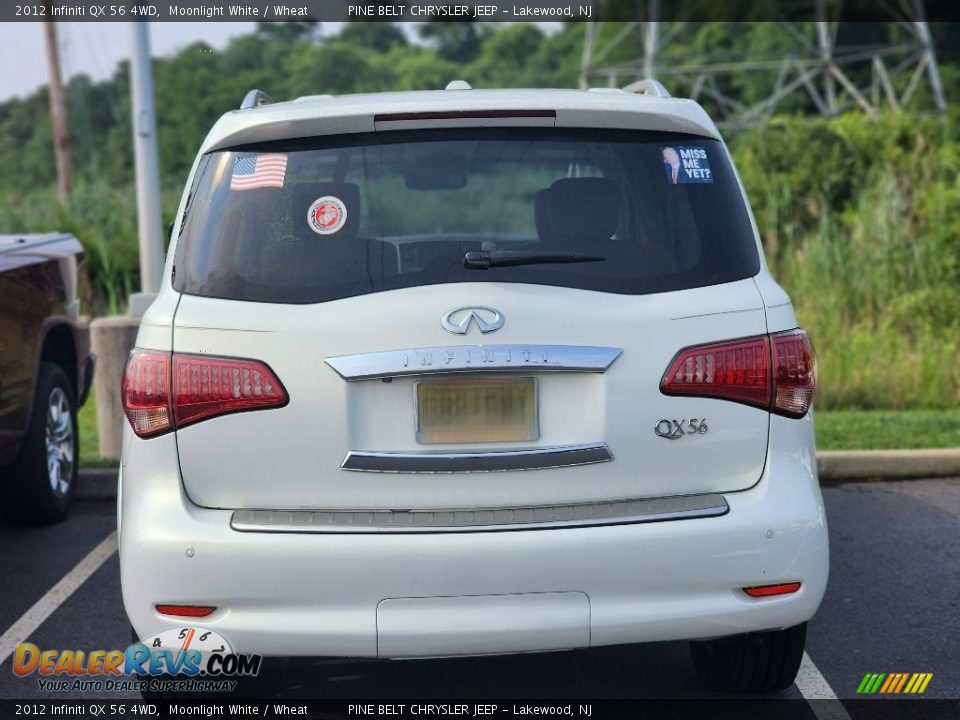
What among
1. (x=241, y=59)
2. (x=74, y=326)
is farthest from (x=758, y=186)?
(x=241, y=59)

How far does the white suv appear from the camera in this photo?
339 cm

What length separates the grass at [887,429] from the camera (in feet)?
25.8

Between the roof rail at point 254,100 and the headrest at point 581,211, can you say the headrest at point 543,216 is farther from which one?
the roof rail at point 254,100

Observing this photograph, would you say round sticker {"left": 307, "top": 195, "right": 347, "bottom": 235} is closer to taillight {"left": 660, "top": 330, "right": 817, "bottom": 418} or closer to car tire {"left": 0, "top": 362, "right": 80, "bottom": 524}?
taillight {"left": 660, "top": 330, "right": 817, "bottom": 418}

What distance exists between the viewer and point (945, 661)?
4539 millimetres

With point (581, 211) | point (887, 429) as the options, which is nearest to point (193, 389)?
point (581, 211)

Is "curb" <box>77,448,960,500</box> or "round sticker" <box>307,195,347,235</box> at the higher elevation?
"round sticker" <box>307,195,347,235</box>


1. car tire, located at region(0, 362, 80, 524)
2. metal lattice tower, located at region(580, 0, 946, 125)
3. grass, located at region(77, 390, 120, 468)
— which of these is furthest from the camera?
metal lattice tower, located at region(580, 0, 946, 125)

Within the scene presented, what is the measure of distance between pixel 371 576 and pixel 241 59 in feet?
218

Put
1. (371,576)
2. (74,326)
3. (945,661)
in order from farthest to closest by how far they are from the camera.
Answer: (74,326) → (945,661) → (371,576)

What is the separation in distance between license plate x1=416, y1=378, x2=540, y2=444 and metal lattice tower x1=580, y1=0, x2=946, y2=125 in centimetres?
2587

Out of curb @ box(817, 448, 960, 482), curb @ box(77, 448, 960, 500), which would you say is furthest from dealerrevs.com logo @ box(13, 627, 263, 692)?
curb @ box(817, 448, 960, 482)

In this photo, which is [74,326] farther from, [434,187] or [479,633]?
[479,633]

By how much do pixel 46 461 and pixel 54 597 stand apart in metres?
1.18
